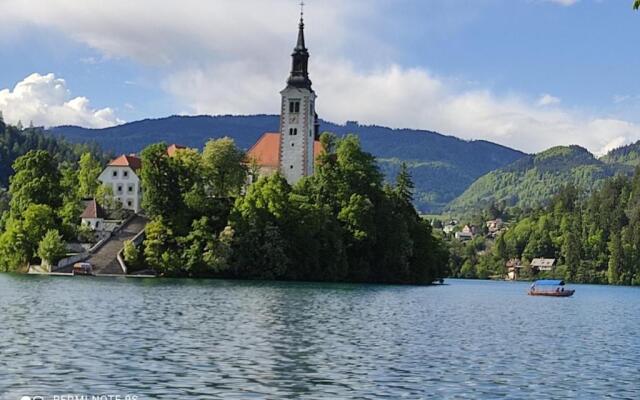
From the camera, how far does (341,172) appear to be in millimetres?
121688

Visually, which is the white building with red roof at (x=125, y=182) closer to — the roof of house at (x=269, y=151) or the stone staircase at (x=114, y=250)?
the roof of house at (x=269, y=151)

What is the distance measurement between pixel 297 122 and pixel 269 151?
11.2 m

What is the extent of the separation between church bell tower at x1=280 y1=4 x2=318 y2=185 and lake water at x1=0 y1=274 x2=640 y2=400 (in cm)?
7121

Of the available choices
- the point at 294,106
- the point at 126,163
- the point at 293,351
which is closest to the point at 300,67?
the point at 294,106

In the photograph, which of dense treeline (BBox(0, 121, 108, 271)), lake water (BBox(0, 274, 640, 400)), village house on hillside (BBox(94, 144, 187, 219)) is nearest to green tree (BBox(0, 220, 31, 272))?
dense treeline (BBox(0, 121, 108, 271))

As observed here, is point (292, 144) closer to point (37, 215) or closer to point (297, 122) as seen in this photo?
point (297, 122)

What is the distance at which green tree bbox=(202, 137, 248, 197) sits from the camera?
402 feet

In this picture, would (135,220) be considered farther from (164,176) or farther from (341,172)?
(341,172)

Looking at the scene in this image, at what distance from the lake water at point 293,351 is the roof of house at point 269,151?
77425 mm

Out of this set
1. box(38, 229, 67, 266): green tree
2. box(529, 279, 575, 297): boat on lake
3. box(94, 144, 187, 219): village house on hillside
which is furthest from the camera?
box(94, 144, 187, 219): village house on hillside

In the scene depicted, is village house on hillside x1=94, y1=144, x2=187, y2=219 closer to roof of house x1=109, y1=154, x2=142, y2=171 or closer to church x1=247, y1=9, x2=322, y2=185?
roof of house x1=109, y1=154, x2=142, y2=171

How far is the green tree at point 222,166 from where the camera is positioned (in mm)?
122500

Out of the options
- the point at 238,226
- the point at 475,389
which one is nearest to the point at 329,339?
the point at 475,389

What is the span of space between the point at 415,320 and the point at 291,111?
85.6 metres
